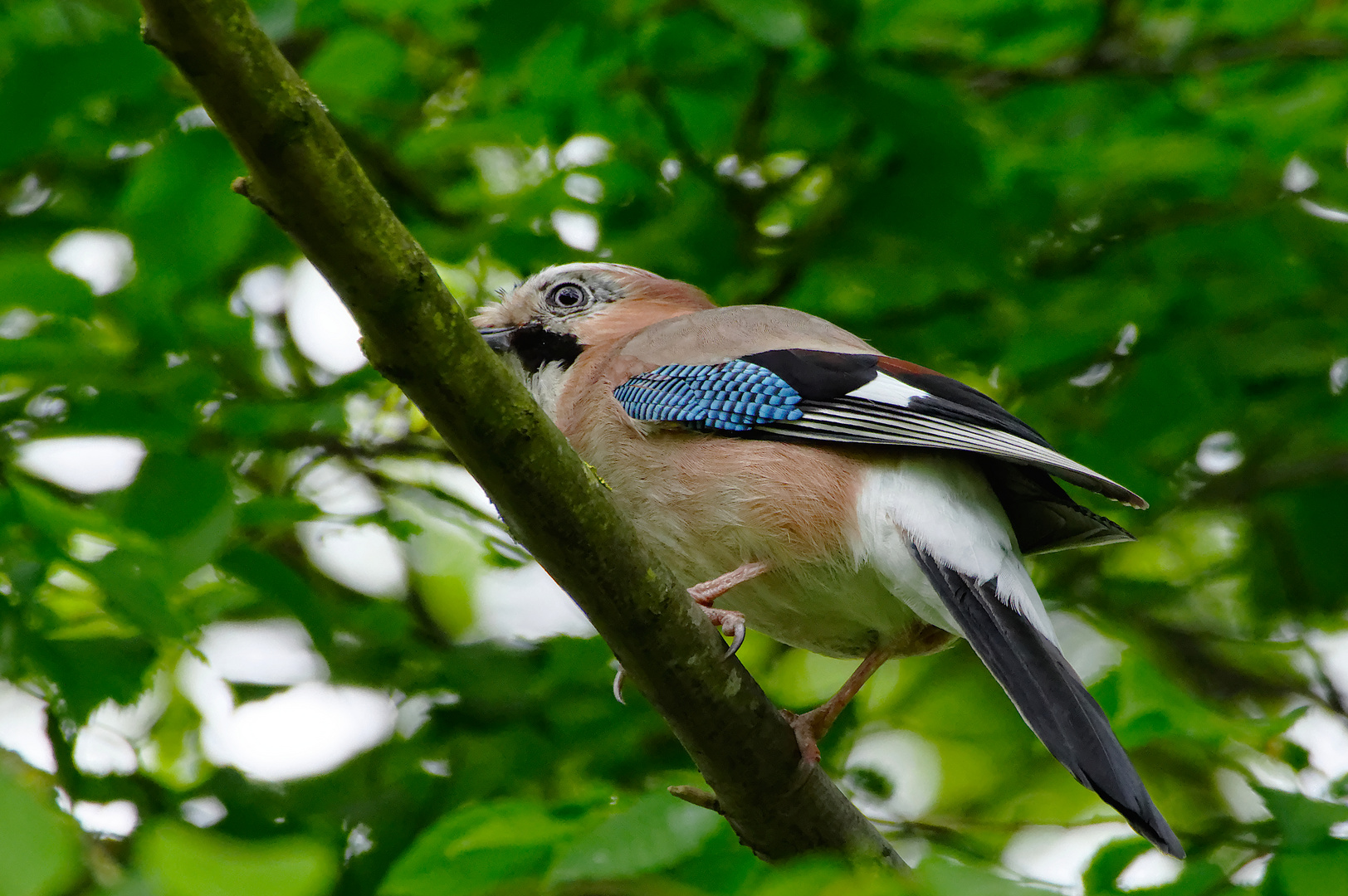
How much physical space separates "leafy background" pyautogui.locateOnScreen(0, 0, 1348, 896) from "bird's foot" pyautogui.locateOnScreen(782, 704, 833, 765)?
1.37 ft

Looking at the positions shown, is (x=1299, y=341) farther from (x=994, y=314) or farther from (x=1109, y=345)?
(x=994, y=314)

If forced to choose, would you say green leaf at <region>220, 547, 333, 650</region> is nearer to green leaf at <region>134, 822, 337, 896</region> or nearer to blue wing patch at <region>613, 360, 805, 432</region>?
blue wing patch at <region>613, 360, 805, 432</region>

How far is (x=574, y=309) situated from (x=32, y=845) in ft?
12.8

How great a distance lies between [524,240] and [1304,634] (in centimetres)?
391

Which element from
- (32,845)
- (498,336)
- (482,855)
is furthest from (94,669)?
(32,845)

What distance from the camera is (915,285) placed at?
16.8ft

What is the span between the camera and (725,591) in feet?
13.3

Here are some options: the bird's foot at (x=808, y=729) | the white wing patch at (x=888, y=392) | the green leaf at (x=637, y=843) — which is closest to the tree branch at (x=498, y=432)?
the bird's foot at (x=808, y=729)

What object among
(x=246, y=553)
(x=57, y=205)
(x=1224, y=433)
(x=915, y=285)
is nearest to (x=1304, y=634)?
(x=1224, y=433)

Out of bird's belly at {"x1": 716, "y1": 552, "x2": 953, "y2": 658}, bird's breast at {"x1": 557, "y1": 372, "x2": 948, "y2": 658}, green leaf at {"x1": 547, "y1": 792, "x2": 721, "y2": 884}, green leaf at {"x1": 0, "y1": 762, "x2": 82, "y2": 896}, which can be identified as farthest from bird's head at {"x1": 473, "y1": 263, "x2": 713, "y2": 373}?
green leaf at {"x1": 0, "y1": 762, "x2": 82, "y2": 896}

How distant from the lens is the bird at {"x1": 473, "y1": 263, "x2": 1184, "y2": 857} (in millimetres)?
3859

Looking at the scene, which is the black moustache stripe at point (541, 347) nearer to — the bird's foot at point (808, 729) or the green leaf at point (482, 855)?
the bird's foot at point (808, 729)

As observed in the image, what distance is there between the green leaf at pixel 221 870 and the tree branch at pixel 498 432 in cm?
126

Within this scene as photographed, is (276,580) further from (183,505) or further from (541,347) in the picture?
(541,347)
